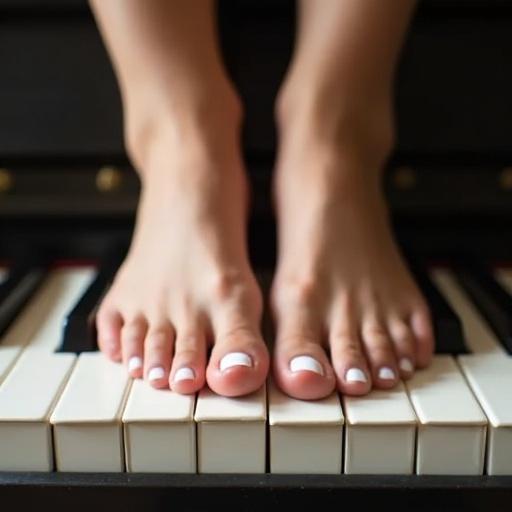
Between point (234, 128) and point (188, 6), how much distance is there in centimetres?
15

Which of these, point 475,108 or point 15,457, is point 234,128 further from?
point 15,457

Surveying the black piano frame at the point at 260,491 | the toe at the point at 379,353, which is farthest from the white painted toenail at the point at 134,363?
the toe at the point at 379,353

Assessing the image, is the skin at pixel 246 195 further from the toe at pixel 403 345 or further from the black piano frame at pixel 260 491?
the black piano frame at pixel 260 491

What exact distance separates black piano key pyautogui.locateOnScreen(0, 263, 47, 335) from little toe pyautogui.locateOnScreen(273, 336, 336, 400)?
0.30 m

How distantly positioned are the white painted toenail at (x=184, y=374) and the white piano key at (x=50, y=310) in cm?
15

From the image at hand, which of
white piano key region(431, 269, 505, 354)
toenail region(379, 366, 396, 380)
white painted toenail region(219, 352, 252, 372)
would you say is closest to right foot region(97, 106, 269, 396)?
white painted toenail region(219, 352, 252, 372)

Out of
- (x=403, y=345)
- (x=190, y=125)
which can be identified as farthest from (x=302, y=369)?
(x=190, y=125)

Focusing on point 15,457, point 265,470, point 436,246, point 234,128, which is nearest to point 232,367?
point 265,470

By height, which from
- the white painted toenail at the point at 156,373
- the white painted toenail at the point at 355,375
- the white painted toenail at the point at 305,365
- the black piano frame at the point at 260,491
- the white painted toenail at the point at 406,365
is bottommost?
the black piano frame at the point at 260,491

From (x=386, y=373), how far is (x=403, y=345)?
0.17ft

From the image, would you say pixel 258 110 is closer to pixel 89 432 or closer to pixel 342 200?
pixel 342 200

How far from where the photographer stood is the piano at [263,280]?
2.03 feet

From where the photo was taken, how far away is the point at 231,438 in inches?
24.3

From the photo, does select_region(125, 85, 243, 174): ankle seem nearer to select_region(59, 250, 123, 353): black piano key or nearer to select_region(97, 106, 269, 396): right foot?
select_region(97, 106, 269, 396): right foot
